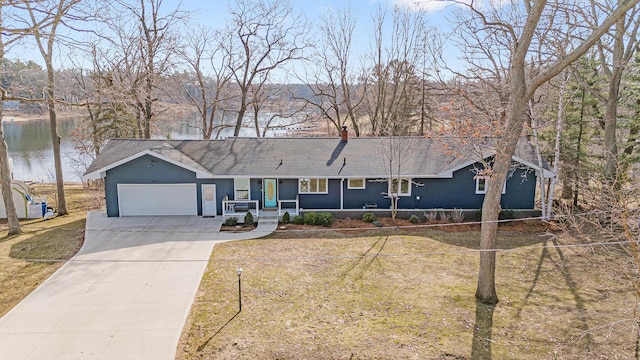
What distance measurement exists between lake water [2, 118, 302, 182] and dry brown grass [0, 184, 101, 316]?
38.3 feet

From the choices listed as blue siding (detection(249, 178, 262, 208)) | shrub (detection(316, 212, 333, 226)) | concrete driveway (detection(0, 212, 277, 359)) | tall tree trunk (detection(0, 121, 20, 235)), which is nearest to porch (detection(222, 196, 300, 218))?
blue siding (detection(249, 178, 262, 208))

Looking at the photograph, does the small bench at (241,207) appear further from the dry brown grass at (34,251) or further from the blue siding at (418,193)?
the dry brown grass at (34,251)

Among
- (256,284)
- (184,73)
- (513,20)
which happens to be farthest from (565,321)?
(184,73)

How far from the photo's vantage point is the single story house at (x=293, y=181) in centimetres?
1820

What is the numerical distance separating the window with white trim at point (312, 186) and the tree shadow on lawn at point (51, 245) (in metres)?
9.05

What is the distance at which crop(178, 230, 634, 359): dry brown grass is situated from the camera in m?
8.87

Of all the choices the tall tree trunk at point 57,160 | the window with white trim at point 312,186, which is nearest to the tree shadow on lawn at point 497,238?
the window with white trim at point 312,186

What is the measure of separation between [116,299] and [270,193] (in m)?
9.15

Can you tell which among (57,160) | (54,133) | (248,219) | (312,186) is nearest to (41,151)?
(57,160)

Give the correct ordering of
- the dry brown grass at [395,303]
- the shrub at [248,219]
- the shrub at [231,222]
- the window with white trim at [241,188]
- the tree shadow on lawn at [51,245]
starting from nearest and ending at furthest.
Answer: the dry brown grass at [395,303] → the tree shadow on lawn at [51,245] → the shrub at [231,222] → the shrub at [248,219] → the window with white trim at [241,188]

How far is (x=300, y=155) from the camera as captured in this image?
2008cm

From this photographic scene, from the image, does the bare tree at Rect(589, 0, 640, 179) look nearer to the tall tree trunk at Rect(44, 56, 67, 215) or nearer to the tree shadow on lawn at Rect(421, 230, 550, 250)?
the tree shadow on lawn at Rect(421, 230, 550, 250)

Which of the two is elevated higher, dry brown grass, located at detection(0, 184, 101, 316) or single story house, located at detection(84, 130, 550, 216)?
single story house, located at detection(84, 130, 550, 216)

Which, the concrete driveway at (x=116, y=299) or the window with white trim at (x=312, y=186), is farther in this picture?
the window with white trim at (x=312, y=186)
